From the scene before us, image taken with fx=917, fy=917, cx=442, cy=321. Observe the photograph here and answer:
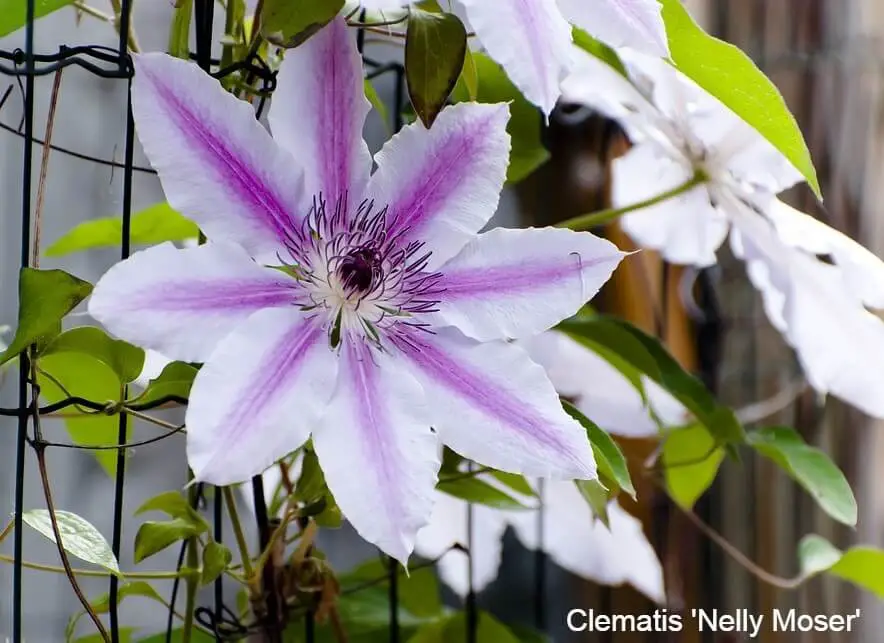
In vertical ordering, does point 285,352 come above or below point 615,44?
below

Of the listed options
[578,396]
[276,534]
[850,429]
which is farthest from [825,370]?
[850,429]

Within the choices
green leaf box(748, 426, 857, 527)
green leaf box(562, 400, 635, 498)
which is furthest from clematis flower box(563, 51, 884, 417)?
green leaf box(562, 400, 635, 498)

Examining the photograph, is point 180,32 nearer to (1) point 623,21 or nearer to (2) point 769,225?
(1) point 623,21

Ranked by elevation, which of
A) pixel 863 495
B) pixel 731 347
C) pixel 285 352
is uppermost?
pixel 285 352

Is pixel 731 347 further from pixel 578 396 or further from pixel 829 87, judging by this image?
pixel 578 396

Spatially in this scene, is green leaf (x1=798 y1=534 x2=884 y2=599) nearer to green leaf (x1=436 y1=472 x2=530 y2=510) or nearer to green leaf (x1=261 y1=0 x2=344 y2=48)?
green leaf (x1=436 y1=472 x2=530 y2=510)

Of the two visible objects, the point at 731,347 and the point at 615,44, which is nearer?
the point at 615,44
